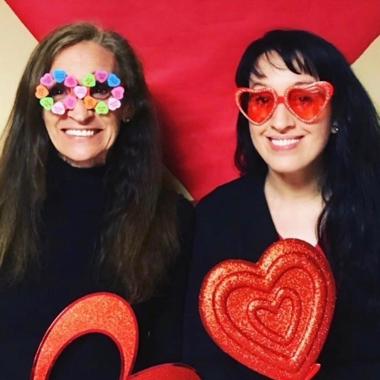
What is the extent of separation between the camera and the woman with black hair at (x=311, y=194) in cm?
142

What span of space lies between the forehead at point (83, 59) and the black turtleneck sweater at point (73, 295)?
20 cm

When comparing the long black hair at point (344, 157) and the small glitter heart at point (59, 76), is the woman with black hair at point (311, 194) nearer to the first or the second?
the long black hair at point (344, 157)

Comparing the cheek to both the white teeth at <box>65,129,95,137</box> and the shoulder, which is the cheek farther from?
the white teeth at <box>65,129,95,137</box>

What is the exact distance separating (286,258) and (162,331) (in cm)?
44

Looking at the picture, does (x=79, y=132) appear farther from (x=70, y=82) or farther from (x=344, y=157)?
(x=344, y=157)

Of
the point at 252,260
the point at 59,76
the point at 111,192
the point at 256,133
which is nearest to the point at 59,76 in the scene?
the point at 59,76

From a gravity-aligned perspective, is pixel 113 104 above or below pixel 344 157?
above

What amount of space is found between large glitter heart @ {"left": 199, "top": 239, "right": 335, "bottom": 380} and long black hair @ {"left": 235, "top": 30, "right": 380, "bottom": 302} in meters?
0.22

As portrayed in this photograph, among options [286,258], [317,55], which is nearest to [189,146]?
[317,55]

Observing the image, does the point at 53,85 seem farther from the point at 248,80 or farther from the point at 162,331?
the point at 162,331

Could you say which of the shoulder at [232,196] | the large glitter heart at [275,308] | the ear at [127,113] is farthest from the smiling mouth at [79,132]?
the large glitter heart at [275,308]

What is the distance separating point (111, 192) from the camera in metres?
1.54

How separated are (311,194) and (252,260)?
0.20 meters

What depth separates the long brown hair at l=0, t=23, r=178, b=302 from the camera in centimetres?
145
